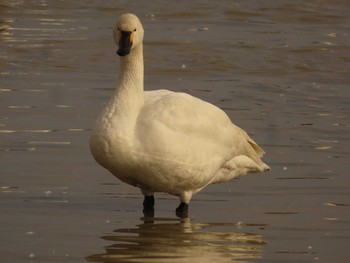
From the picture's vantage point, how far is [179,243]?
9.62 meters

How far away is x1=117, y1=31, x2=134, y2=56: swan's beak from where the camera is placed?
10.5m

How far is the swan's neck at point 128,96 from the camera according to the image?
10188 millimetres

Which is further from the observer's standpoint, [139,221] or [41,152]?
[41,152]

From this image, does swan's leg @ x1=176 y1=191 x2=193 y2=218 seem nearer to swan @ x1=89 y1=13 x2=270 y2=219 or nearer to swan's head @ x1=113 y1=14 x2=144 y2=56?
swan @ x1=89 y1=13 x2=270 y2=219

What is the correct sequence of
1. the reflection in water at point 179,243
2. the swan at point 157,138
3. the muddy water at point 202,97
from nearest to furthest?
the reflection in water at point 179,243, the muddy water at point 202,97, the swan at point 157,138

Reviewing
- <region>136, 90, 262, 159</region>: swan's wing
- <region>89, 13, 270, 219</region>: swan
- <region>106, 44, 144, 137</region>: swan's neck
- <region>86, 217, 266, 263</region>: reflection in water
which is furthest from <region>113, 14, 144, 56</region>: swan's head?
<region>86, 217, 266, 263</region>: reflection in water

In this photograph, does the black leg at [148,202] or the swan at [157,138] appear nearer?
the swan at [157,138]

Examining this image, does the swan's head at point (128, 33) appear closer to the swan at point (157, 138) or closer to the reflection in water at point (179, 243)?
the swan at point (157, 138)

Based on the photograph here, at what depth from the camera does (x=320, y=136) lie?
44.0 feet

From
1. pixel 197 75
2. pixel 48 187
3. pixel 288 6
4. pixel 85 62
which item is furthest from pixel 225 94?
pixel 288 6

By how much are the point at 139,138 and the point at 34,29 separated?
9.91 m

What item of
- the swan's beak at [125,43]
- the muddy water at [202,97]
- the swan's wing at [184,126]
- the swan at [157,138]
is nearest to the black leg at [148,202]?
the swan at [157,138]

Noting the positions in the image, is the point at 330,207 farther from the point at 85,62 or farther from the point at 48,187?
the point at 85,62

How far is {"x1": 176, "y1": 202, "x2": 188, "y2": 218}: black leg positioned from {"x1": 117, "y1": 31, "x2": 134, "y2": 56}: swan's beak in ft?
4.07
